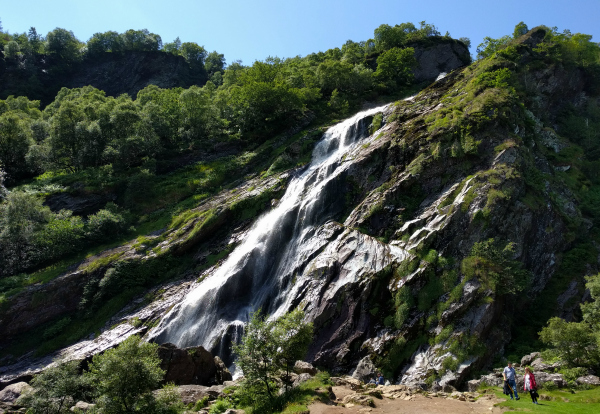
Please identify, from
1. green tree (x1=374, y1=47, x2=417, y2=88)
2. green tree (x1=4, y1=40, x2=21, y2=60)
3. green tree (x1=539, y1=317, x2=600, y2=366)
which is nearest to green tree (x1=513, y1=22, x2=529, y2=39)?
green tree (x1=374, y1=47, x2=417, y2=88)

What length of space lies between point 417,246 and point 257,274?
11.9m

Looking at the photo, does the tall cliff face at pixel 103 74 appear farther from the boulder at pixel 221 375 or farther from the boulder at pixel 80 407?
the boulder at pixel 80 407

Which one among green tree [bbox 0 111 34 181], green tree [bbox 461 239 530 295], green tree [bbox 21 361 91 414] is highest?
green tree [bbox 0 111 34 181]

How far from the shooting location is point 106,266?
101 feet

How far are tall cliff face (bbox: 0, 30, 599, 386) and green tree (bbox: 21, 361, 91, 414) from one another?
29.7 ft

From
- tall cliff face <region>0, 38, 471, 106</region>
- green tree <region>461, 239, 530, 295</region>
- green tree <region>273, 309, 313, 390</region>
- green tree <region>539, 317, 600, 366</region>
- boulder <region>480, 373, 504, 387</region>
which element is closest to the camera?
green tree <region>273, 309, 313, 390</region>

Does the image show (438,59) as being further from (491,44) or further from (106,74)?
(106,74)

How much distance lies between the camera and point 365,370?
18.8 metres

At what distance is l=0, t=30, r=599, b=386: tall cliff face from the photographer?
19.1 meters

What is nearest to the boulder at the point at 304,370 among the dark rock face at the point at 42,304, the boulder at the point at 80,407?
the boulder at the point at 80,407

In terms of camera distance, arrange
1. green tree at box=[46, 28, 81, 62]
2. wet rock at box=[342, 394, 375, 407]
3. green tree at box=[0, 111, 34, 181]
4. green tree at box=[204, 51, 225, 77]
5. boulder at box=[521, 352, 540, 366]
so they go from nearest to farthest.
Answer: wet rock at box=[342, 394, 375, 407], boulder at box=[521, 352, 540, 366], green tree at box=[0, 111, 34, 181], green tree at box=[46, 28, 81, 62], green tree at box=[204, 51, 225, 77]

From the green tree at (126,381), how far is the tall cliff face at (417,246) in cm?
964

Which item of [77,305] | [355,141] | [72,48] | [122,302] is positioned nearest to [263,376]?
[122,302]

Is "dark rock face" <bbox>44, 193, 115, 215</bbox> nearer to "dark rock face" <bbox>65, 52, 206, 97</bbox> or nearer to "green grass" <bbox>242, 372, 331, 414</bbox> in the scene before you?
"green grass" <bbox>242, 372, 331, 414</bbox>
